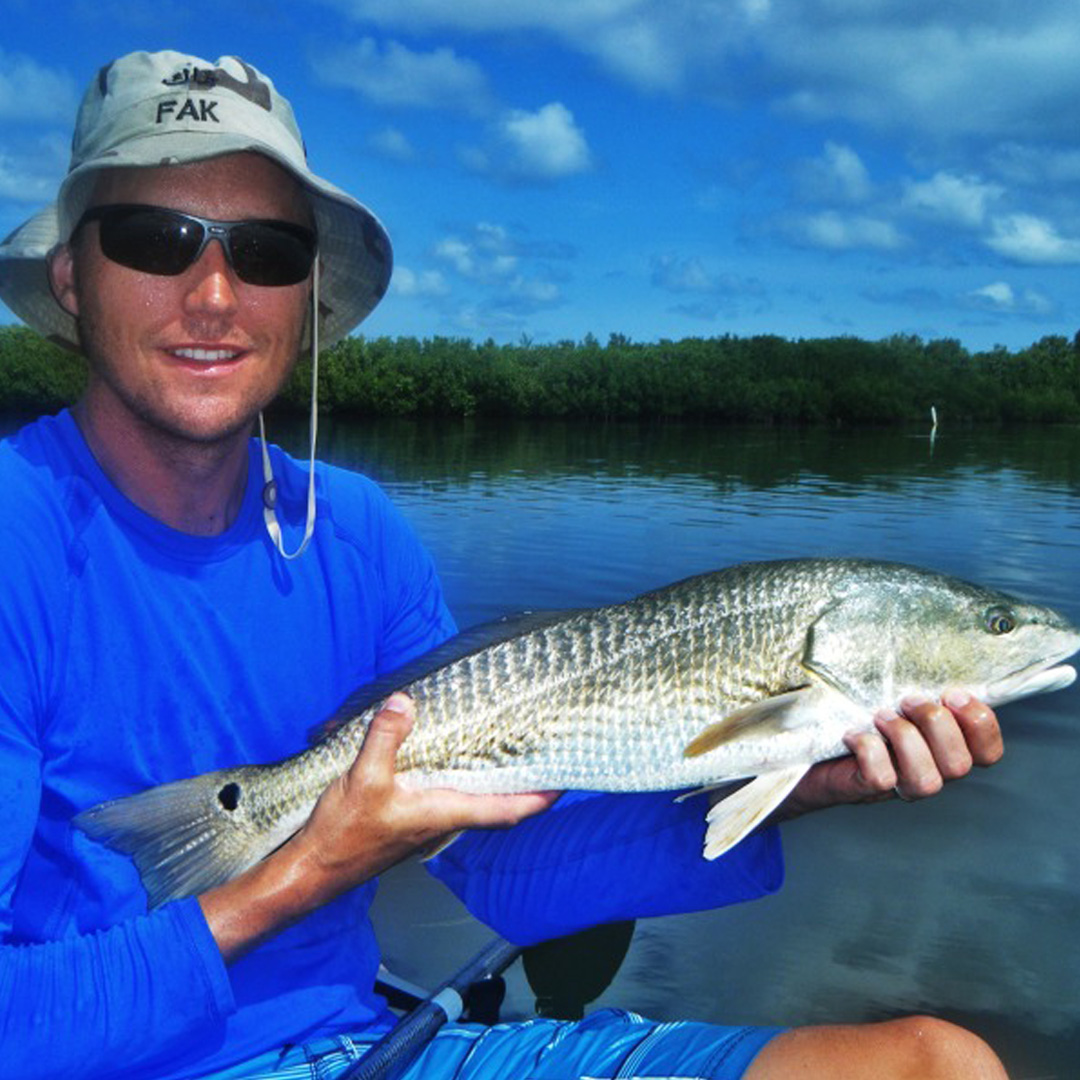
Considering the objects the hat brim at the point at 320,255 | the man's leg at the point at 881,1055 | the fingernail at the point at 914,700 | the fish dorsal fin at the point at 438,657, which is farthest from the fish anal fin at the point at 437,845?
the hat brim at the point at 320,255

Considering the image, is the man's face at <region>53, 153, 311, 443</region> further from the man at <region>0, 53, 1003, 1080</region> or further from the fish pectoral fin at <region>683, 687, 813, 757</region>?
the fish pectoral fin at <region>683, 687, 813, 757</region>

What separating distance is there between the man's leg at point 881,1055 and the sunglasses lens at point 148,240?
226cm

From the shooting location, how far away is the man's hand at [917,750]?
2.92 m

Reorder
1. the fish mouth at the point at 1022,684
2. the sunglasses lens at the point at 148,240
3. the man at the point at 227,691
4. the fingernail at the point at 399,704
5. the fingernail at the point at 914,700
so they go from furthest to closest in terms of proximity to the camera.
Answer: the fish mouth at the point at 1022,684, the fingernail at the point at 914,700, the sunglasses lens at the point at 148,240, the fingernail at the point at 399,704, the man at the point at 227,691

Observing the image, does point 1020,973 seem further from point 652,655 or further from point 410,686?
point 410,686

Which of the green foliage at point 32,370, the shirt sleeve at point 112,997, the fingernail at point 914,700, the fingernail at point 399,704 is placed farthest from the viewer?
the green foliage at point 32,370

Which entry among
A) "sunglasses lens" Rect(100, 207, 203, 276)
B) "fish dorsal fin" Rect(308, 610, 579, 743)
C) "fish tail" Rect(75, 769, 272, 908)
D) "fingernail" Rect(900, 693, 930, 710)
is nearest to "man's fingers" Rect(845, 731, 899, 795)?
"fingernail" Rect(900, 693, 930, 710)

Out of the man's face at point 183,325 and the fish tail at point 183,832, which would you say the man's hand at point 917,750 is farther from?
the man's face at point 183,325

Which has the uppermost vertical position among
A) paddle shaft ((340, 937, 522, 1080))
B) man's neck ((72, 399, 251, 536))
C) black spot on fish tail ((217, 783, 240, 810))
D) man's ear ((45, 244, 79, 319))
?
man's ear ((45, 244, 79, 319))

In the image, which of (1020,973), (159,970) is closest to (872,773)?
(159,970)

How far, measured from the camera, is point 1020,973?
609cm

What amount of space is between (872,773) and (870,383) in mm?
96056

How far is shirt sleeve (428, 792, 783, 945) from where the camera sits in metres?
2.99

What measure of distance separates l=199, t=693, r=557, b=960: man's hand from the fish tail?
0.08m
